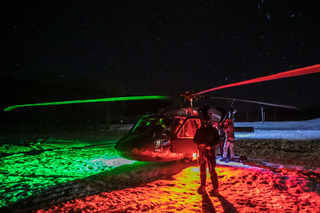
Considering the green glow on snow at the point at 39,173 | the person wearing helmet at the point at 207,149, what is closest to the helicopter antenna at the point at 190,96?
the green glow on snow at the point at 39,173

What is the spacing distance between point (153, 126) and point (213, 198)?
372cm

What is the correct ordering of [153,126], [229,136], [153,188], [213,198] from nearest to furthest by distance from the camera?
[213,198], [153,188], [153,126], [229,136]

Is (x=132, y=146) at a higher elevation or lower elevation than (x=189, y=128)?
lower

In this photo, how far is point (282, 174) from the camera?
6316 mm

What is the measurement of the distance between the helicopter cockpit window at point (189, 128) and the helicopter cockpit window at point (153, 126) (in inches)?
20.2

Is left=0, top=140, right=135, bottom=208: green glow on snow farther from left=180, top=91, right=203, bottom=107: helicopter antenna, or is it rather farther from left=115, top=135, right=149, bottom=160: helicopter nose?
left=180, top=91, right=203, bottom=107: helicopter antenna

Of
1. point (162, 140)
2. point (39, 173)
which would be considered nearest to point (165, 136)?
point (162, 140)

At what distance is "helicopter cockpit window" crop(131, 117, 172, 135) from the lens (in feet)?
24.9

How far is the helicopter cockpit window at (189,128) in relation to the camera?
777 centimetres

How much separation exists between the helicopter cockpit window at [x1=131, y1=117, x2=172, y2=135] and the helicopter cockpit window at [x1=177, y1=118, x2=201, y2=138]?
0.51m

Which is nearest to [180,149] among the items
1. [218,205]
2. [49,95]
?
[218,205]

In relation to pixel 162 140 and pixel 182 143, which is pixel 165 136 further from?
pixel 182 143

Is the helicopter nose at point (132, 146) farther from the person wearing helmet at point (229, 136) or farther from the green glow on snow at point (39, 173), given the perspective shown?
the person wearing helmet at point (229, 136)

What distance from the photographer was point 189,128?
26.5ft
